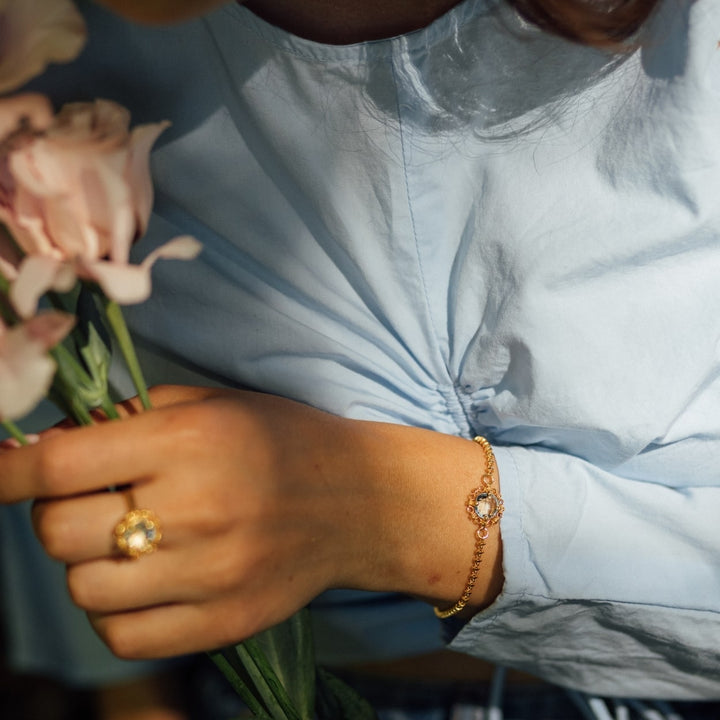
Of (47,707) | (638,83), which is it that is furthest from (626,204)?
(47,707)

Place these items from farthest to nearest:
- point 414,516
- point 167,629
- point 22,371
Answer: point 414,516, point 167,629, point 22,371

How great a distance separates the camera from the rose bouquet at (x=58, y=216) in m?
0.33

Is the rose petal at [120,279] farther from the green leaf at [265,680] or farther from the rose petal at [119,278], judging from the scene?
the green leaf at [265,680]

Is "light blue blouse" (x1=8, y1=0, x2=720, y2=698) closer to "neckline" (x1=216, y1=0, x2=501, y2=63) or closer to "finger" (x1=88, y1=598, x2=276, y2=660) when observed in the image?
"neckline" (x1=216, y1=0, x2=501, y2=63)

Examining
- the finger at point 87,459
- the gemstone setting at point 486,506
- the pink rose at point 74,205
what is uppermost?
the pink rose at point 74,205

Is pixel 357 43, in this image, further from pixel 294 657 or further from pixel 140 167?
pixel 294 657

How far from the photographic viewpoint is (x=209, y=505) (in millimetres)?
420

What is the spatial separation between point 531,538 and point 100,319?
327mm

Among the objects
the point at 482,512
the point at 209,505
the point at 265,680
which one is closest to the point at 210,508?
the point at 209,505

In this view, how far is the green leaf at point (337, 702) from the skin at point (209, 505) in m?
0.09

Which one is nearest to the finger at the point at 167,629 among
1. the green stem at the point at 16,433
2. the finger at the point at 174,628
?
the finger at the point at 174,628

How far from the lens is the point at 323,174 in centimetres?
57

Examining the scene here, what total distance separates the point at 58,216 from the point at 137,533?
0.15 meters

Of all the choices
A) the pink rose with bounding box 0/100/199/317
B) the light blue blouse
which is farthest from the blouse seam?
the pink rose with bounding box 0/100/199/317
